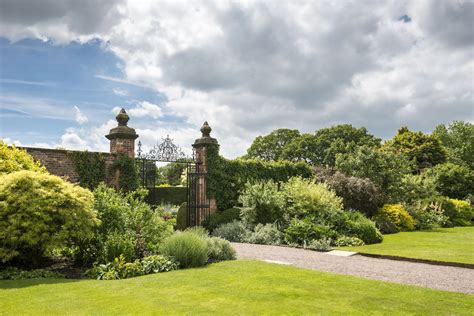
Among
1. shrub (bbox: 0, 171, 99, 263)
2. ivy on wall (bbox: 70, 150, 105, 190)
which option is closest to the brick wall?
ivy on wall (bbox: 70, 150, 105, 190)

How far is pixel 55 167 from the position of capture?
37.3 feet

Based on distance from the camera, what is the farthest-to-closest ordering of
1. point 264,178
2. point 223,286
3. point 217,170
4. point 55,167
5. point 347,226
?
point 264,178 < point 217,170 < point 347,226 < point 55,167 < point 223,286

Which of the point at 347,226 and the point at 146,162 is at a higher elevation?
the point at 146,162

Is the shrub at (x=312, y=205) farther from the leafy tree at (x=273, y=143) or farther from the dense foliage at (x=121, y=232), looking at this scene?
the leafy tree at (x=273, y=143)

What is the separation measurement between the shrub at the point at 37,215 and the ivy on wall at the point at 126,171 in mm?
4190

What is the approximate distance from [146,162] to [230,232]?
12.2 feet

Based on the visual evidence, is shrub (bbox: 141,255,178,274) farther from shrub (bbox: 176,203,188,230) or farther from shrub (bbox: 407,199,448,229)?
shrub (bbox: 407,199,448,229)

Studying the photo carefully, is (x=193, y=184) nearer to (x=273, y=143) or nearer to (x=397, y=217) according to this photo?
(x=397, y=217)

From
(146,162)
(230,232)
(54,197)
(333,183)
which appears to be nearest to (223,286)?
(54,197)

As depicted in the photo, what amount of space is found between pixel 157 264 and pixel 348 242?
682cm

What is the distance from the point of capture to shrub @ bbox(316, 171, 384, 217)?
56.4 ft

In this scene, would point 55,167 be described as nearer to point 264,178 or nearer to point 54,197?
point 54,197

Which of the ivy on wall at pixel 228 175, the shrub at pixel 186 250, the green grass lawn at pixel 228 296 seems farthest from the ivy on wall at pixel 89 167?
the green grass lawn at pixel 228 296

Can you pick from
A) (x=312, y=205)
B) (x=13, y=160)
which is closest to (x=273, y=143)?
(x=312, y=205)
